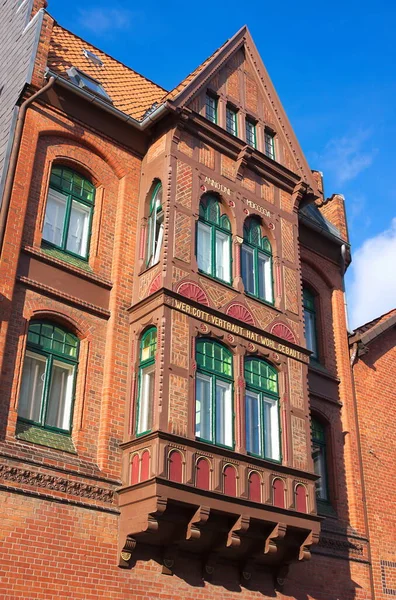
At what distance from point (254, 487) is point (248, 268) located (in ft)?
16.9

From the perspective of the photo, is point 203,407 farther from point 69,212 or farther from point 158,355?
point 69,212

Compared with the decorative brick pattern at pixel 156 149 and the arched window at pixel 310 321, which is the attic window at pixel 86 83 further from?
the arched window at pixel 310 321

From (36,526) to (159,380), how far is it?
3.30m

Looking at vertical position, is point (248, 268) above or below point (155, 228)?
below

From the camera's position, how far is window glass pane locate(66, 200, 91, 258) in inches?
Answer: 615

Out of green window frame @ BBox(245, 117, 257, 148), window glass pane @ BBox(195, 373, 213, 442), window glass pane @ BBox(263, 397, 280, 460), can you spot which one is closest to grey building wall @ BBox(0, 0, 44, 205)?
window glass pane @ BBox(195, 373, 213, 442)

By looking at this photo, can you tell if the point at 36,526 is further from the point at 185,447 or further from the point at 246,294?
the point at 246,294

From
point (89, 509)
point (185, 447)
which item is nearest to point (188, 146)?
point (185, 447)

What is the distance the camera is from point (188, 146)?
16922mm

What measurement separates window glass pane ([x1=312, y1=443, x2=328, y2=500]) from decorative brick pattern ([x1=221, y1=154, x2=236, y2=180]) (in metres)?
6.98

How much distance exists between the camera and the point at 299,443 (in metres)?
15.9

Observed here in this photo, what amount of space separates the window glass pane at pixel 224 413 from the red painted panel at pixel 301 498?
1955 millimetres

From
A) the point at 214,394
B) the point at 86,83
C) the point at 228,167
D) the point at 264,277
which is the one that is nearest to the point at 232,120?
the point at 228,167

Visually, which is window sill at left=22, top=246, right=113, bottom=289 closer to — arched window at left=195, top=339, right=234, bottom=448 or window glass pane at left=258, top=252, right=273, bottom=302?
arched window at left=195, top=339, right=234, bottom=448
